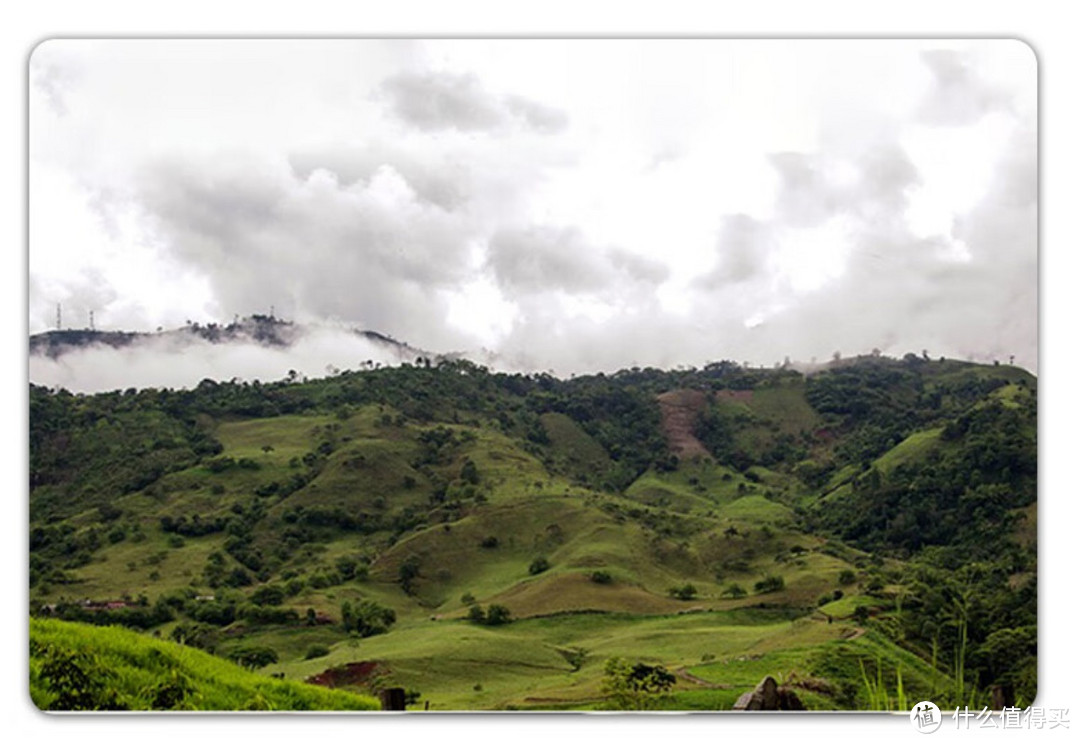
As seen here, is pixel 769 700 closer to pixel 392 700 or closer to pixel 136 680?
pixel 392 700

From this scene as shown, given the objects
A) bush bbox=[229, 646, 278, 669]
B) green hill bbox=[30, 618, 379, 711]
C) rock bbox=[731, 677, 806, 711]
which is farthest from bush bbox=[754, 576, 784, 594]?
green hill bbox=[30, 618, 379, 711]

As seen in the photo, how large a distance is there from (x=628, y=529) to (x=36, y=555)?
19074 mm

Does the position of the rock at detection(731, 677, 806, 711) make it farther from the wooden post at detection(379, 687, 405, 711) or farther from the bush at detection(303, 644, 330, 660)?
the bush at detection(303, 644, 330, 660)

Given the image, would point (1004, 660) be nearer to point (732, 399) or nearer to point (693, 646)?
point (693, 646)

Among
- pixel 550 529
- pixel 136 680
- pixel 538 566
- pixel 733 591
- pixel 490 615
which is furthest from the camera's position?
pixel 550 529

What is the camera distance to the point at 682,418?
4791 centimetres

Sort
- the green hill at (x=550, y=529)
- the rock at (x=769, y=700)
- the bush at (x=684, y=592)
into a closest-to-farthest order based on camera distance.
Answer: the rock at (x=769, y=700) < the green hill at (x=550, y=529) < the bush at (x=684, y=592)

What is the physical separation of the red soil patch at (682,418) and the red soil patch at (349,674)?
2907cm

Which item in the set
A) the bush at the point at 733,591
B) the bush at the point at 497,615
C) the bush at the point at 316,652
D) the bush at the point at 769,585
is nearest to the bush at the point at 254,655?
the bush at the point at 316,652

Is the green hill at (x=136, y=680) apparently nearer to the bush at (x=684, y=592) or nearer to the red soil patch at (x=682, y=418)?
the bush at (x=684, y=592)

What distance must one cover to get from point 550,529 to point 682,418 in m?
18.2

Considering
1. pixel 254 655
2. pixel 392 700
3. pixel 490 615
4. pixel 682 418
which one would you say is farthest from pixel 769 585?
pixel 682 418

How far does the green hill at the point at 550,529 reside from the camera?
15.3m

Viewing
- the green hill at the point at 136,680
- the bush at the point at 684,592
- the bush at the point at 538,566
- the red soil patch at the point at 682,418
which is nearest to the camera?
the green hill at the point at 136,680
